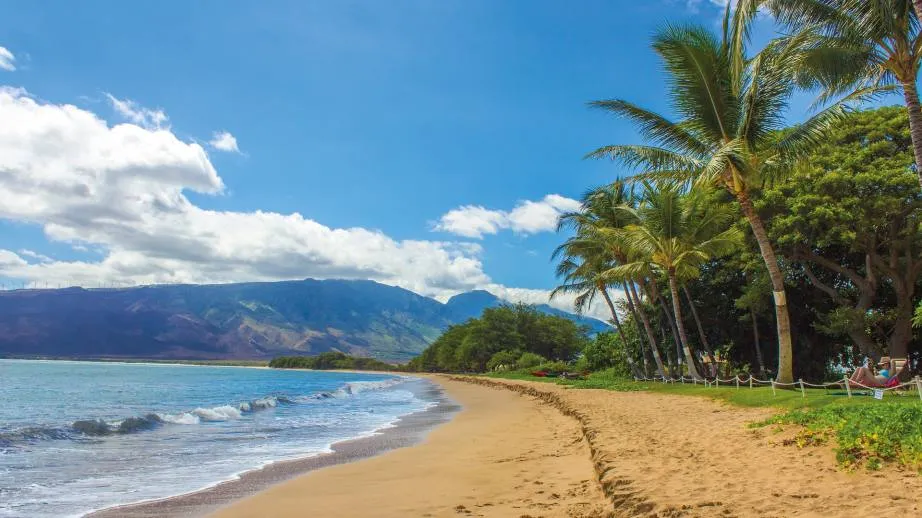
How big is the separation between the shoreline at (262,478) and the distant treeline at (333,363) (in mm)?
118295

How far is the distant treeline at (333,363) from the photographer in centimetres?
14461

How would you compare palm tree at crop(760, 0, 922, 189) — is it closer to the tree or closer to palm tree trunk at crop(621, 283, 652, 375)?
the tree

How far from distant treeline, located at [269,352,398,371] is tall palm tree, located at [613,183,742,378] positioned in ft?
366

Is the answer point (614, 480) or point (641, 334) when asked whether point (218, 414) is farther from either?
point (641, 334)

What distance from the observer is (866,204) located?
18.3m

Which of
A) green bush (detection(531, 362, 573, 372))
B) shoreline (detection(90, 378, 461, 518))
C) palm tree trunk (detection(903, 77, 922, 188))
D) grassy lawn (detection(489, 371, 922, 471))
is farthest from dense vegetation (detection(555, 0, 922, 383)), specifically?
green bush (detection(531, 362, 573, 372))

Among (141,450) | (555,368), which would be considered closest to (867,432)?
(141,450)

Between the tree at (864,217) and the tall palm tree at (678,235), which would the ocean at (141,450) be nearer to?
the tall palm tree at (678,235)

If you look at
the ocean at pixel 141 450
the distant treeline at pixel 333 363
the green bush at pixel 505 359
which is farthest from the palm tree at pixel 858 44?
the distant treeline at pixel 333 363

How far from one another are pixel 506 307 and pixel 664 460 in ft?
218

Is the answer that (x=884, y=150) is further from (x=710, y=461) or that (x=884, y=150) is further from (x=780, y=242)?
(x=710, y=461)

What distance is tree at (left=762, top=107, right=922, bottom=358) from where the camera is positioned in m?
18.3

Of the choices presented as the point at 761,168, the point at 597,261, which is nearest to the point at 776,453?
the point at 761,168

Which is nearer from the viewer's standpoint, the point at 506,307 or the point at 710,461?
the point at 710,461
